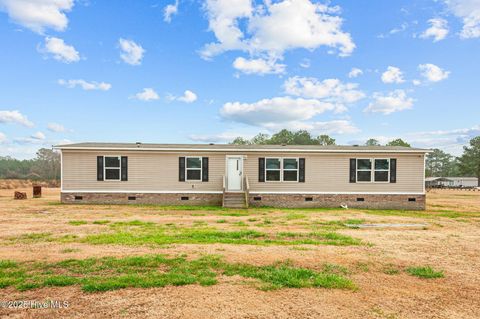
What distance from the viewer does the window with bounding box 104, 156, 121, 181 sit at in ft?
53.0

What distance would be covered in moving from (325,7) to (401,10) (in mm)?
4496

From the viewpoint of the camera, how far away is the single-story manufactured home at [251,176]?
52.9 ft

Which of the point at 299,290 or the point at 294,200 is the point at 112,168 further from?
the point at 299,290

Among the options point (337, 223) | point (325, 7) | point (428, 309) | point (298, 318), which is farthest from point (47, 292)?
point (325, 7)

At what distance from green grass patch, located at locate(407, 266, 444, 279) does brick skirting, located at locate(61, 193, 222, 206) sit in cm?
1186

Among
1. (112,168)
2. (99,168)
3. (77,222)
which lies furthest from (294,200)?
(99,168)

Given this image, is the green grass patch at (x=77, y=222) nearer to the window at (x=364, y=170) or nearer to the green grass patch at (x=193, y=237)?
the green grass patch at (x=193, y=237)

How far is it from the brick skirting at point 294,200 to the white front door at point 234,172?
2.88 ft

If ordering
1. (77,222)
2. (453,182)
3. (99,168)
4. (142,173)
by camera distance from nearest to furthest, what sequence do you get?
(77,222) < (99,168) < (142,173) < (453,182)

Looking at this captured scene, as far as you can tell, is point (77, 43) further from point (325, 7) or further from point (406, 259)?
point (406, 259)

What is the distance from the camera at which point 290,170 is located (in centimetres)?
1648

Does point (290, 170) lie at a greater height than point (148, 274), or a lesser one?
greater

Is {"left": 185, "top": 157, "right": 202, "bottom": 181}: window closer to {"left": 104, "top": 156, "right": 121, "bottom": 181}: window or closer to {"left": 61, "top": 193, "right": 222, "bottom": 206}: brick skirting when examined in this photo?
{"left": 61, "top": 193, "right": 222, "bottom": 206}: brick skirting

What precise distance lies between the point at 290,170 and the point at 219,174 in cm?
401
